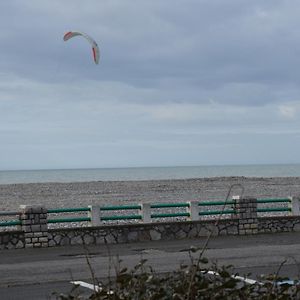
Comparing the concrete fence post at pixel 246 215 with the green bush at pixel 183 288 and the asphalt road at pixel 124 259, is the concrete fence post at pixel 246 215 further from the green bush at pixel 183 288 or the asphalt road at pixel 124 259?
the green bush at pixel 183 288

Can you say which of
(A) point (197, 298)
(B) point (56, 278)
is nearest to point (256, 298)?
(A) point (197, 298)

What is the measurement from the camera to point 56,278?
13.4 m

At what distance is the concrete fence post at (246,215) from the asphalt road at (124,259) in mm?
719

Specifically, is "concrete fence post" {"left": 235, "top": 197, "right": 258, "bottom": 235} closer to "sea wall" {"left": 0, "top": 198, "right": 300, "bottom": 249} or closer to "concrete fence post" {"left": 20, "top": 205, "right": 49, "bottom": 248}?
"sea wall" {"left": 0, "top": 198, "right": 300, "bottom": 249}

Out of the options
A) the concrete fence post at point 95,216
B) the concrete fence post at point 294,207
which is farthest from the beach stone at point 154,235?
the concrete fence post at point 294,207

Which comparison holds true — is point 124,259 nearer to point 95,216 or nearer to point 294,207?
point 95,216

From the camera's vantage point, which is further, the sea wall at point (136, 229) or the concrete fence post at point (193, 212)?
the concrete fence post at point (193, 212)

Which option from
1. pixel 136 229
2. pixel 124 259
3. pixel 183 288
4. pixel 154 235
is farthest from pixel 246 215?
pixel 183 288

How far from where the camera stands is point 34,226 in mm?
19375

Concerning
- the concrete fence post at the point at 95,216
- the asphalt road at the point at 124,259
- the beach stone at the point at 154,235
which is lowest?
the asphalt road at the point at 124,259

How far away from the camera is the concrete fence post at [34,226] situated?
63.4 feet

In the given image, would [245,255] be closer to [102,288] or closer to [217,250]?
[217,250]

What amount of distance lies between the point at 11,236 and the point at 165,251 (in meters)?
4.37

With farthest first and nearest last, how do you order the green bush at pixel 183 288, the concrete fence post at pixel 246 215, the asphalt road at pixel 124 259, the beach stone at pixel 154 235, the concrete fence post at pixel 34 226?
the concrete fence post at pixel 246 215
the beach stone at pixel 154 235
the concrete fence post at pixel 34 226
the asphalt road at pixel 124 259
the green bush at pixel 183 288
